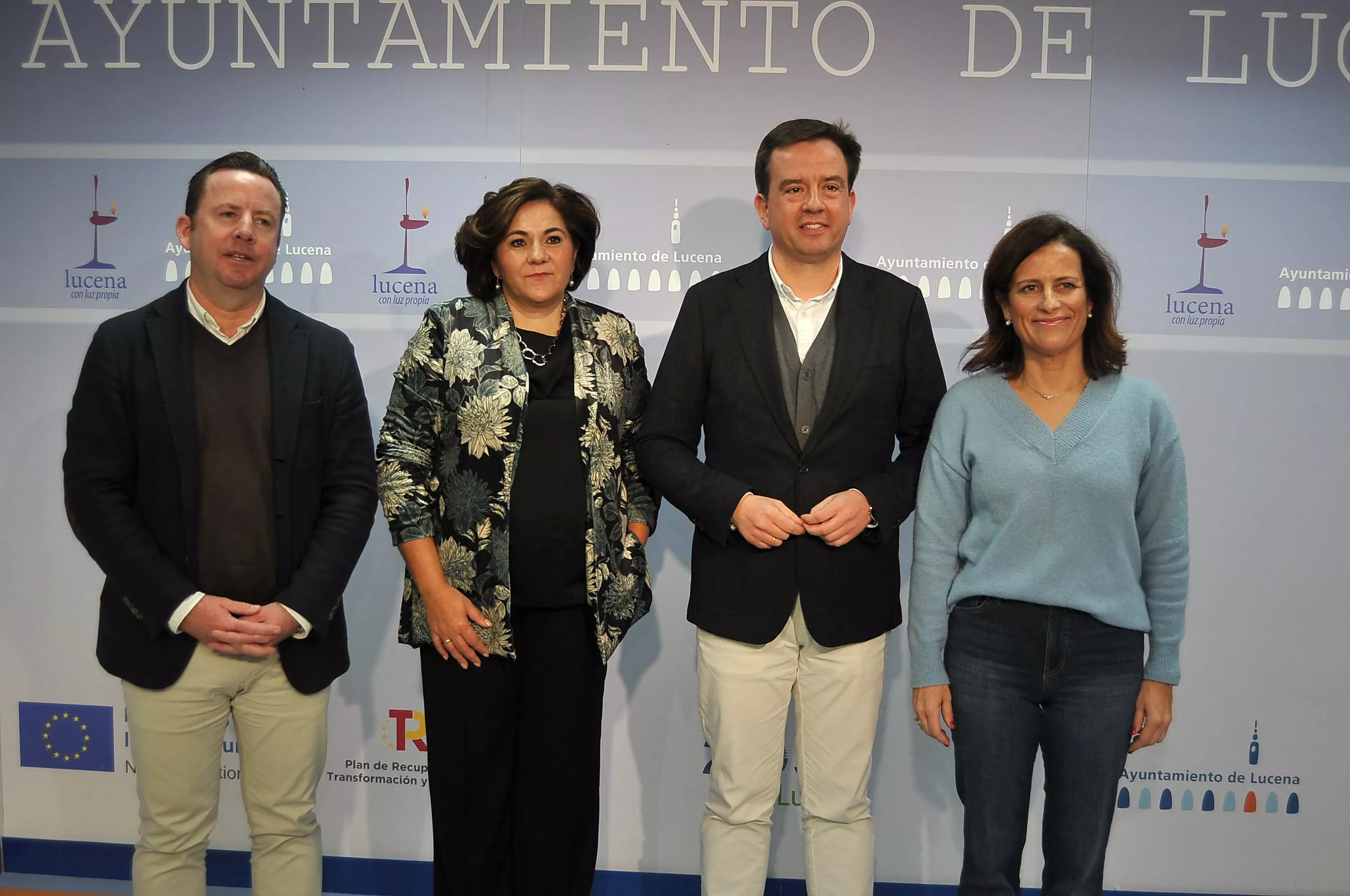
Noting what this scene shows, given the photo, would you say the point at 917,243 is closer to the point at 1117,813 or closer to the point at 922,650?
the point at 922,650

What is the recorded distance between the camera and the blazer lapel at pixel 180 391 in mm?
2037

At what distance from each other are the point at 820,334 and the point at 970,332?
0.98m

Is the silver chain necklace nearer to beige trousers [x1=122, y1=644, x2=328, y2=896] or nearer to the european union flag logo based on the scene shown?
beige trousers [x1=122, y1=644, x2=328, y2=896]

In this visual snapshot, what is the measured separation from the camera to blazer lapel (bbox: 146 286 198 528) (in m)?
2.04

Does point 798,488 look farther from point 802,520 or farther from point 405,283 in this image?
point 405,283

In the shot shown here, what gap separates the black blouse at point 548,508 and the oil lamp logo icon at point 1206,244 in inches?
76.3

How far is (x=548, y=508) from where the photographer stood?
2076 mm

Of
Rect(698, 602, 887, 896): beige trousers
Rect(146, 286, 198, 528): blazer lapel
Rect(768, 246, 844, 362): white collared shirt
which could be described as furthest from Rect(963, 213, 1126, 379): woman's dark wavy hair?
Rect(146, 286, 198, 528): blazer lapel

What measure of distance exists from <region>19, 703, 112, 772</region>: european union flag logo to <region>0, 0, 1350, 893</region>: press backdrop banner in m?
0.01

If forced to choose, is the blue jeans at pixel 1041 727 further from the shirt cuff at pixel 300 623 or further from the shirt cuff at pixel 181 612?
the shirt cuff at pixel 181 612

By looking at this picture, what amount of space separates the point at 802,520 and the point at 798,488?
71mm

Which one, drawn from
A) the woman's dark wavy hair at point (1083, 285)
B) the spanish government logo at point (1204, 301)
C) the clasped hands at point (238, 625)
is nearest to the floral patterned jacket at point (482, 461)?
the clasped hands at point (238, 625)

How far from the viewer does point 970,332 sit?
117 inches

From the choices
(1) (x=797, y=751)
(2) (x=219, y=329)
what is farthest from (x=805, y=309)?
(2) (x=219, y=329)
